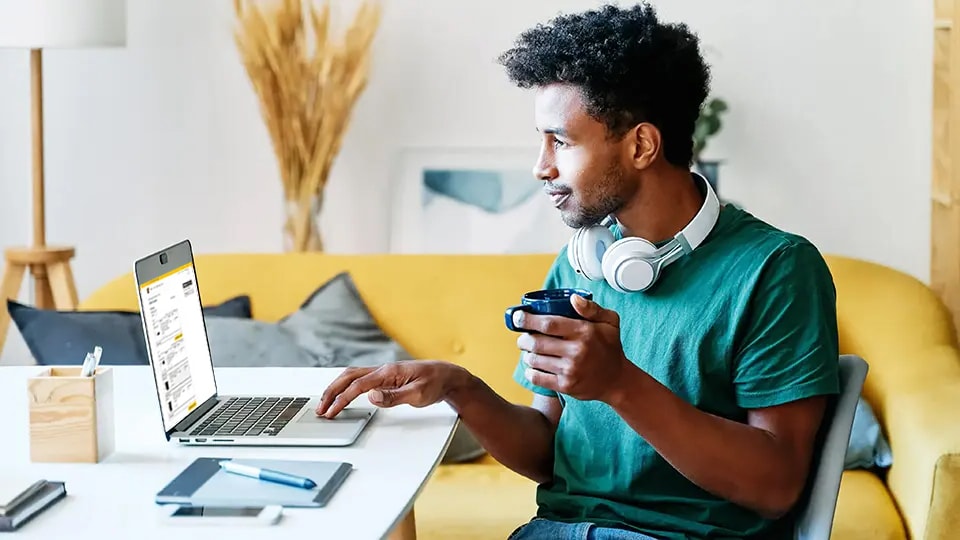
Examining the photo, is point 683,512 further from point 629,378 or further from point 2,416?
point 2,416

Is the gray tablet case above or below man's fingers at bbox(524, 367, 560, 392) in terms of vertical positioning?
below

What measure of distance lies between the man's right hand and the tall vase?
68.9 inches

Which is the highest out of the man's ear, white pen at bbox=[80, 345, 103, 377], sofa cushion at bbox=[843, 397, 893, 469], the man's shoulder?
the man's ear

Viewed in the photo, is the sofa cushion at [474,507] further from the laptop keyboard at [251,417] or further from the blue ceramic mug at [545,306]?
the blue ceramic mug at [545,306]

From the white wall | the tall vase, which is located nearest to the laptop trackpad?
the tall vase

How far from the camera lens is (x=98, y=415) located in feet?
4.59

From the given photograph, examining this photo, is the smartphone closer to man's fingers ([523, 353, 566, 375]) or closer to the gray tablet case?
the gray tablet case

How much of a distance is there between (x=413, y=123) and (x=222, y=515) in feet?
Answer: 7.88

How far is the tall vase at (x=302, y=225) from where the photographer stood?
3330mm

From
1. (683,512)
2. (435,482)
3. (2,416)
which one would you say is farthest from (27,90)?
(683,512)

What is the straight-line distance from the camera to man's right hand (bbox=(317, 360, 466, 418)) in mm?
1580

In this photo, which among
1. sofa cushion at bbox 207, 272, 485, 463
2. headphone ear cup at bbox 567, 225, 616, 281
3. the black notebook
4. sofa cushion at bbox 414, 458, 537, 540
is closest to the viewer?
the black notebook

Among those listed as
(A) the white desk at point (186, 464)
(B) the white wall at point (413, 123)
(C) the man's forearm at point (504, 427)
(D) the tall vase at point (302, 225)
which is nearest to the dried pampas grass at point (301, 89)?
(D) the tall vase at point (302, 225)

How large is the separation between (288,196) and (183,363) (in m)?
1.78
